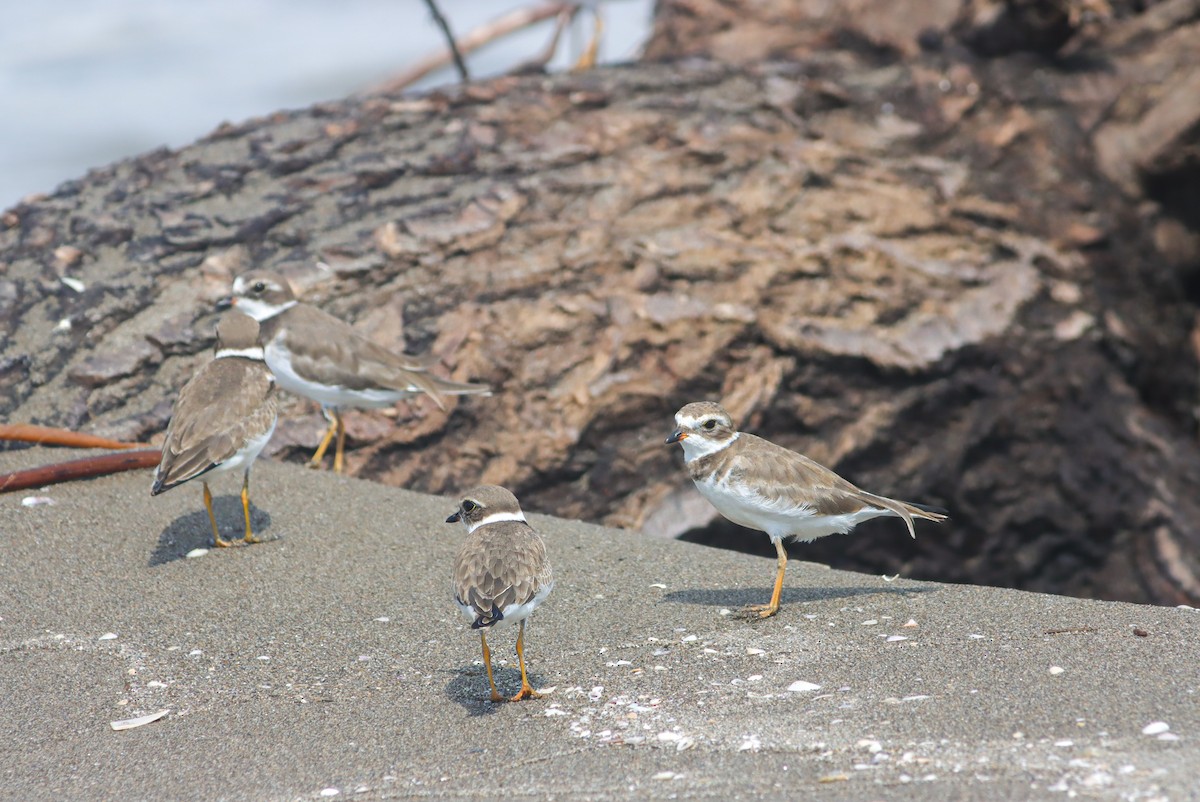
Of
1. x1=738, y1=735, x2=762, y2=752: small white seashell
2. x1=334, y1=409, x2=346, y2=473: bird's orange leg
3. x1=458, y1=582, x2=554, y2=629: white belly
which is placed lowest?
x1=334, y1=409, x2=346, y2=473: bird's orange leg

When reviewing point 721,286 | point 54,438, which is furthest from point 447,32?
point 54,438

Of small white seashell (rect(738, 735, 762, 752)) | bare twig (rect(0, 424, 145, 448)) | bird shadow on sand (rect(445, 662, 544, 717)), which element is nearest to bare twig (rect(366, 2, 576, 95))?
bare twig (rect(0, 424, 145, 448))

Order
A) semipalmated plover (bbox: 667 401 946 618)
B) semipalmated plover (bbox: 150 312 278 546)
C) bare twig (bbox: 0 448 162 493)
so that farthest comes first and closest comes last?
bare twig (bbox: 0 448 162 493), semipalmated plover (bbox: 150 312 278 546), semipalmated plover (bbox: 667 401 946 618)

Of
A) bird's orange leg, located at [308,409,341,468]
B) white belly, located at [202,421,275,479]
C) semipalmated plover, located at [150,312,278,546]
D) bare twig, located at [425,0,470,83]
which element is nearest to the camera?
semipalmated plover, located at [150,312,278,546]

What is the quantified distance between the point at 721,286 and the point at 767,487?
2.78 m

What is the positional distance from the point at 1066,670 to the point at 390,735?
87.8 inches

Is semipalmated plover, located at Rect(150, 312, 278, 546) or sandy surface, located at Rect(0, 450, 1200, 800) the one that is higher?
semipalmated plover, located at Rect(150, 312, 278, 546)

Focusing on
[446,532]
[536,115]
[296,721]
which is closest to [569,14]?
[536,115]

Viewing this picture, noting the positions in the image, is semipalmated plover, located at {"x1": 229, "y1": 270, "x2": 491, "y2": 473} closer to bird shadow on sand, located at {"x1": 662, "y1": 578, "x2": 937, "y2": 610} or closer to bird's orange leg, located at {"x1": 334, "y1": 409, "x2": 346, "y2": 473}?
bird's orange leg, located at {"x1": 334, "y1": 409, "x2": 346, "y2": 473}

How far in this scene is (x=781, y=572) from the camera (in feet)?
15.9

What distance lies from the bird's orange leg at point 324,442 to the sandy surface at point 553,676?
934mm

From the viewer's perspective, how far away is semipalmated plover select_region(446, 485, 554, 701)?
384 cm

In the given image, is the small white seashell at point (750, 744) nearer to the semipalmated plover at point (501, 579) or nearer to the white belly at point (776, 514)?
the semipalmated plover at point (501, 579)

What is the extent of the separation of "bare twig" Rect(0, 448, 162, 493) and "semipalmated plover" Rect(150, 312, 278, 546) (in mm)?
456
